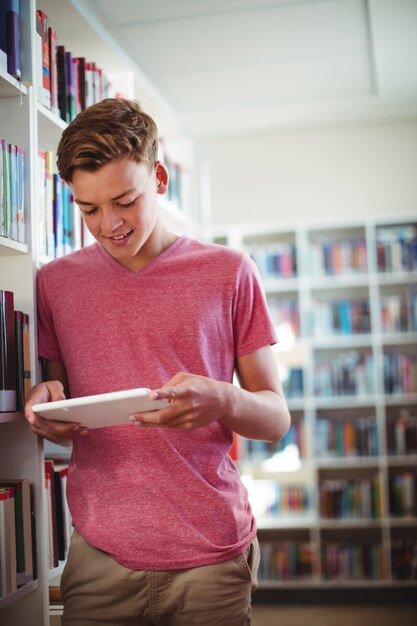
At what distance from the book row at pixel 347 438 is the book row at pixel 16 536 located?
3001mm

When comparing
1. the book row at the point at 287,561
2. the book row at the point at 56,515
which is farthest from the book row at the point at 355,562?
the book row at the point at 56,515

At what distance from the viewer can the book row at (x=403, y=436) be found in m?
4.39

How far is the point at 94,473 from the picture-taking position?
1.35 metres

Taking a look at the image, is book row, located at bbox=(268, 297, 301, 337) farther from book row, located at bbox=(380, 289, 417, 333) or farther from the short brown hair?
the short brown hair

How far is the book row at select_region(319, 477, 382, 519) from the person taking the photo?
171 inches

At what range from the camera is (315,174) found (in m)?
4.88

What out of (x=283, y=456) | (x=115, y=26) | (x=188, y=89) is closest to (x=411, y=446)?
(x=283, y=456)

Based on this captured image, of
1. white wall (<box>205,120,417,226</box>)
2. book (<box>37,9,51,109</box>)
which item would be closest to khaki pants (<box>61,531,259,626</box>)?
book (<box>37,9,51,109</box>)

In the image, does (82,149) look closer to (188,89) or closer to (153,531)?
(153,531)

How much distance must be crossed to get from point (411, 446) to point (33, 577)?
10.4 ft

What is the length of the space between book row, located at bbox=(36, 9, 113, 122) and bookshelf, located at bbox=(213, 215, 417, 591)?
2.47 metres

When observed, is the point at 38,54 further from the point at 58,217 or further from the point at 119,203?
the point at 119,203

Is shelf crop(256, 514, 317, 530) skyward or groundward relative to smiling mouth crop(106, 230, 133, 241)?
groundward

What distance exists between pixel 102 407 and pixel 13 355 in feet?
1.62
